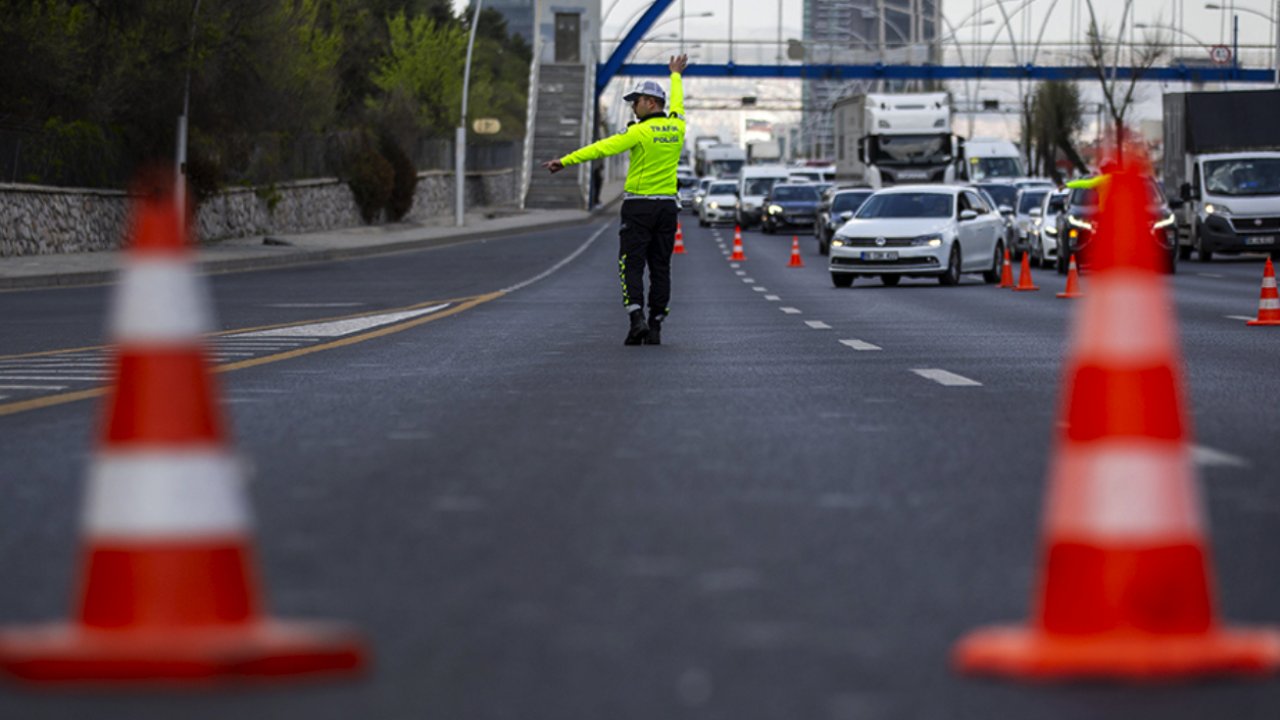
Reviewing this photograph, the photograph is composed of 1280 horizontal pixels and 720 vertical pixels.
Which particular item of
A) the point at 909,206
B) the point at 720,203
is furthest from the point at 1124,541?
the point at 720,203

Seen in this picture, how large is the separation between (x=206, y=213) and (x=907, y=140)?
19.7m

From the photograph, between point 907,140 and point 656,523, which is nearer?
point 656,523

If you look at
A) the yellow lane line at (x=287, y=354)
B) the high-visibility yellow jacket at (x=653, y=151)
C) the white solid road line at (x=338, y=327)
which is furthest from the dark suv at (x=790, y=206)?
the high-visibility yellow jacket at (x=653, y=151)

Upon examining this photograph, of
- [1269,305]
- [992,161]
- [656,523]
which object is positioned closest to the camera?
[656,523]

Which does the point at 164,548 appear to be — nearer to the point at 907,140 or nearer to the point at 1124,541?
the point at 1124,541

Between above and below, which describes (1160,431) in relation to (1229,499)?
above

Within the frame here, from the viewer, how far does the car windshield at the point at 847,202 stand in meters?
49.8

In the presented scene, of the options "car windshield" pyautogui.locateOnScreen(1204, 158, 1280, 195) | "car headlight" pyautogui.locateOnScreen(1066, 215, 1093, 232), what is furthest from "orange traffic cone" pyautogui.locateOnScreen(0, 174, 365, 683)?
"car windshield" pyautogui.locateOnScreen(1204, 158, 1280, 195)

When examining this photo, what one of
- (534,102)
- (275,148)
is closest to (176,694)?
(275,148)

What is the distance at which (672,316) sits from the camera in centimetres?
2261

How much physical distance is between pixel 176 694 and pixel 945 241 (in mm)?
29100

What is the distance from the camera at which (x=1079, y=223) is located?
38688 millimetres

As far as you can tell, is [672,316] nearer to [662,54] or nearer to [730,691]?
[730,691]

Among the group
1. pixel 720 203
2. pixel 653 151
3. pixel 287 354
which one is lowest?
pixel 720 203
